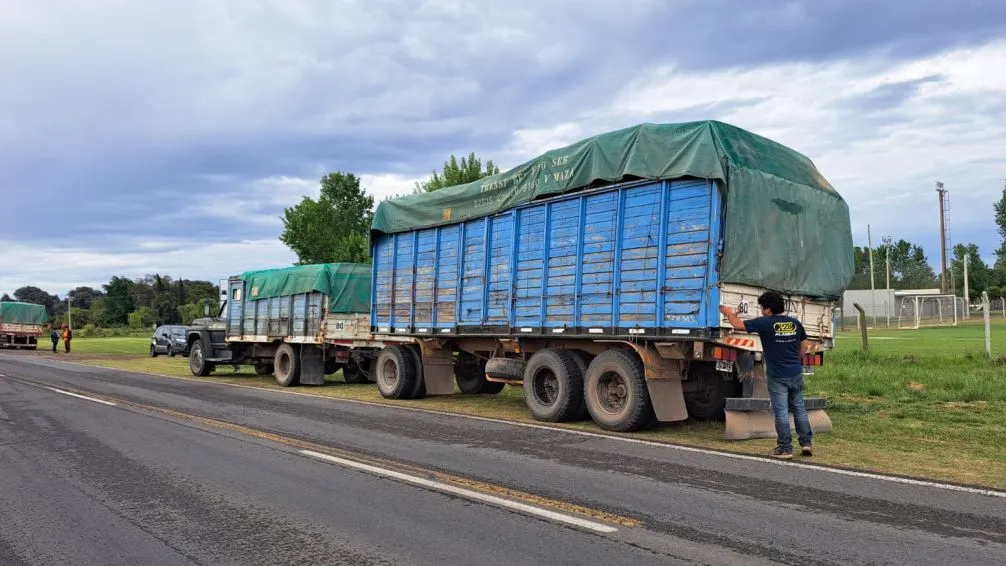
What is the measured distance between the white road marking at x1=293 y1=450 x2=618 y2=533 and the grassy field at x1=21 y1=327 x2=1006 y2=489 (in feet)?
11.4

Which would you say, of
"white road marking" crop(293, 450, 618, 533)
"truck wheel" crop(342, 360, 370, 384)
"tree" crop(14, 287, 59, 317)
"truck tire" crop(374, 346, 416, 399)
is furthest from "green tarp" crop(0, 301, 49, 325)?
"tree" crop(14, 287, 59, 317)

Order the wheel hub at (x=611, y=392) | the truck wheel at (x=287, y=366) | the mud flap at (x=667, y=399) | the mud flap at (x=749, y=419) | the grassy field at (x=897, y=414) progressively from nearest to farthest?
the grassy field at (x=897, y=414) → the mud flap at (x=749, y=419) → the mud flap at (x=667, y=399) → the wheel hub at (x=611, y=392) → the truck wheel at (x=287, y=366)

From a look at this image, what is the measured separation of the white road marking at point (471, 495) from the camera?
5117 mm

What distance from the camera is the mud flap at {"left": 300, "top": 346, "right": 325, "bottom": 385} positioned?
18.3 meters

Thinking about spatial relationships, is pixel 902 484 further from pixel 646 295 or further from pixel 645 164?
pixel 645 164

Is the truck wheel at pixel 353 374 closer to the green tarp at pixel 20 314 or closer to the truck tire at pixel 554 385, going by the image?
the truck tire at pixel 554 385

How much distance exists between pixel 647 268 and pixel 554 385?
2532mm

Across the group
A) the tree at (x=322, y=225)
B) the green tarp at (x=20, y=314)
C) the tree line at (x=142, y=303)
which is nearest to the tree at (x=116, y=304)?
the tree line at (x=142, y=303)

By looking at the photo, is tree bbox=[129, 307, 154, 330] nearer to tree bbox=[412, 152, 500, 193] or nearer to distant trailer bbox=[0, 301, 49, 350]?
distant trailer bbox=[0, 301, 49, 350]

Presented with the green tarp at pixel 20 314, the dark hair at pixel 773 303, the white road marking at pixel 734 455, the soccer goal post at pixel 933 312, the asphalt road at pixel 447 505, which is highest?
the soccer goal post at pixel 933 312

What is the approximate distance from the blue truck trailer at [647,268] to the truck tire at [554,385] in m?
0.02

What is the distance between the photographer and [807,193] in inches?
392

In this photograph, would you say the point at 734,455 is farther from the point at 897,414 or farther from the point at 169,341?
the point at 169,341

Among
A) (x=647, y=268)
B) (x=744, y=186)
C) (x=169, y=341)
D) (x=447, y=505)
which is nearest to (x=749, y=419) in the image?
(x=647, y=268)
